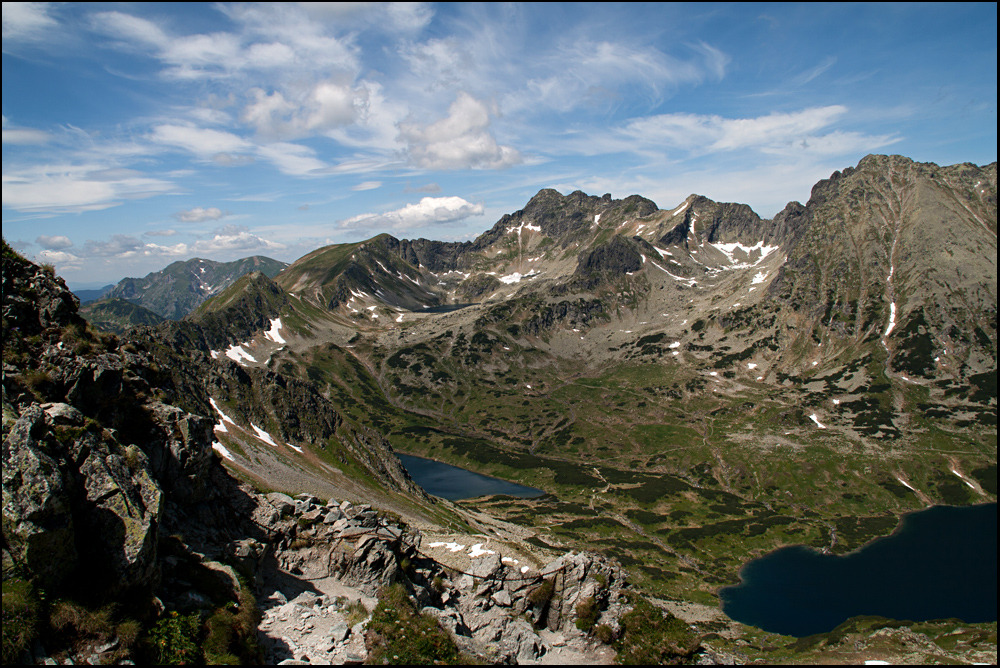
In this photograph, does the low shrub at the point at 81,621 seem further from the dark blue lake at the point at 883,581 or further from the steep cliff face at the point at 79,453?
the dark blue lake at the point at 883,581

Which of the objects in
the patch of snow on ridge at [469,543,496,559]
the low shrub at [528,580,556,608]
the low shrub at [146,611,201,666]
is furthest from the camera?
the patch of snow on ridge at [469,543,496,559]

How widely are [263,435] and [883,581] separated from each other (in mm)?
170865

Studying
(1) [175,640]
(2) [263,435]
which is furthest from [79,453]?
(2) [263,435]

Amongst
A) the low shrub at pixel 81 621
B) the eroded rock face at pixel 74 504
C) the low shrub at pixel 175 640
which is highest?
the eroded rock face at pixel 74 504

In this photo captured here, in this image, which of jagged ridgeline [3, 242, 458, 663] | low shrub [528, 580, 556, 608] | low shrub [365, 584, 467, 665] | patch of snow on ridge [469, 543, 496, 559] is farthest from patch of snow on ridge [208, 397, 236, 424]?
low shrub [365, 584, 467, 665]

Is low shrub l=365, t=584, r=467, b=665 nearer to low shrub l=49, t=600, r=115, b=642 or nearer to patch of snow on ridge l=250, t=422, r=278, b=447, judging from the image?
low shrub l=49, t=600, r=115, b=642

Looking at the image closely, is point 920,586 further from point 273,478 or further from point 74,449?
point 74,449

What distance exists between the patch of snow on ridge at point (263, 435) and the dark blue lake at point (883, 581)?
382 feet

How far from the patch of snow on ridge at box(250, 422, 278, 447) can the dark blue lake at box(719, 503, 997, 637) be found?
382ft

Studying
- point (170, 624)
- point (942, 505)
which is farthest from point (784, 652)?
point (942, 505)

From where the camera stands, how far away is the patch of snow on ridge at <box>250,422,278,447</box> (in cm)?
10082

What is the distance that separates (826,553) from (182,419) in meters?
181

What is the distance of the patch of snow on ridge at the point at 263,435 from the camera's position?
10082 centimetres

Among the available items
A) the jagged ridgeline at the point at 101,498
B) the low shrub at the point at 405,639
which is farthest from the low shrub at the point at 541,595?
the jagged ridgeline at the point at 101,498
